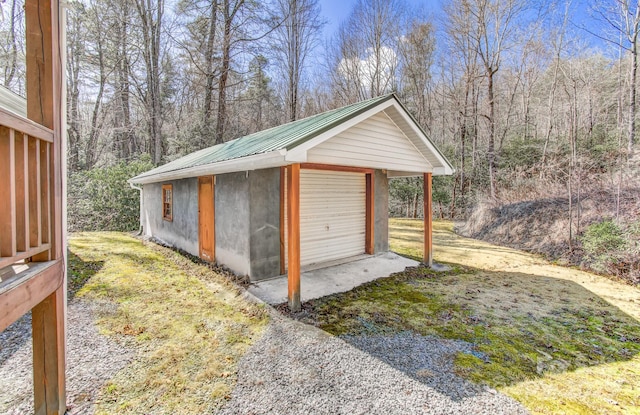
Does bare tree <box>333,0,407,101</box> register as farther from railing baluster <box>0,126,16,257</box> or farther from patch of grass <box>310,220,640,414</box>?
railing baluster <box>0,126,16,257</box>

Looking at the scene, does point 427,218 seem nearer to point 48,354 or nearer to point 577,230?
point 577,230

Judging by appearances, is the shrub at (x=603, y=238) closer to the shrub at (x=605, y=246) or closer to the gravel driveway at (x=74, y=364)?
the shrub at (x=605, y=246)

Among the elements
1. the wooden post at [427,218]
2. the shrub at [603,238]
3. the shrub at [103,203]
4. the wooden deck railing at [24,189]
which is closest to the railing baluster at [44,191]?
the wooden deck railing at [24,189]

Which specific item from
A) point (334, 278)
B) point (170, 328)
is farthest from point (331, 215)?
point (170, 328)

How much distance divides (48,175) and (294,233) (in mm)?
2984

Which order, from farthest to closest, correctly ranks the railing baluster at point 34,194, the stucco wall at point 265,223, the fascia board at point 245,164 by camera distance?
1. the stucco wall at point 265,223
2. the fascia board at point 245,164
3. the railing baluster at point 34,194

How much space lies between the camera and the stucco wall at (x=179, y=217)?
8.15 m

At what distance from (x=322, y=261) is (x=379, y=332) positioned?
336cm

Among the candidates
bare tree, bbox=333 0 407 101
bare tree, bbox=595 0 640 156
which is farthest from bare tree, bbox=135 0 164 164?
bare tree, bbox=595 0 640 156

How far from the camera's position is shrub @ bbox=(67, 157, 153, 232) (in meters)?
13.3

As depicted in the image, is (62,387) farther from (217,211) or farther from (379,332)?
(217,211)

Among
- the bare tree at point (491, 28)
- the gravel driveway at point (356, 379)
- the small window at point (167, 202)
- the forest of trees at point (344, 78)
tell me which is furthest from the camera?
the bare tree at point (491, 28)

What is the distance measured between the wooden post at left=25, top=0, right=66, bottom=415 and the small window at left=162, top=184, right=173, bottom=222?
24.6 feet

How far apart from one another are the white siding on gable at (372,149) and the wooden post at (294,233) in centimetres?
37
